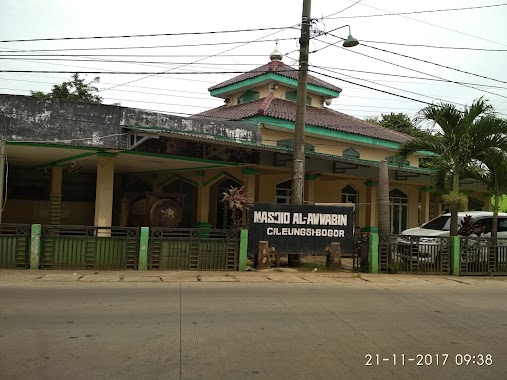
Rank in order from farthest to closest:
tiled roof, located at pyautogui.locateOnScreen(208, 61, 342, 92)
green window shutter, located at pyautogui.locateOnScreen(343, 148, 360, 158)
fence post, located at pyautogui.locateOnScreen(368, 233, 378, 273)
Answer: tiled roof, located at pyautogui.locateOnScreen(208, 61, 342, 92) → green window shutter, located at pyautogui.locateOnScreen(343, 148, 360, 158) → fence post, located at pyautogui.locateOnScreen(368, 233, 378, 273)

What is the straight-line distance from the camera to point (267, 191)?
21.6 meters

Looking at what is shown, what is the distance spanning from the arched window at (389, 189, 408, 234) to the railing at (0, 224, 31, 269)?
61.8 feet

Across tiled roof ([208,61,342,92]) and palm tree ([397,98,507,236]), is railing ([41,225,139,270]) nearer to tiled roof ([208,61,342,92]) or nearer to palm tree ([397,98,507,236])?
palm tree ([397,98,507,236])

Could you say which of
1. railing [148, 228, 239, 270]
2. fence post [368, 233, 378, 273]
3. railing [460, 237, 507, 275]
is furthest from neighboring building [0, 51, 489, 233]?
railing [460, 237, 507, 275]

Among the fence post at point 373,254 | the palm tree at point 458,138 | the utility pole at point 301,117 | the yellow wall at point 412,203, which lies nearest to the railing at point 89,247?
the utility pole at point 301,117

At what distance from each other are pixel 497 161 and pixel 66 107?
42.7ft

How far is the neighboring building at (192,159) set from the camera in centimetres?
1431

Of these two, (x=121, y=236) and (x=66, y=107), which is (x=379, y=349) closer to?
(x=121, y=236)

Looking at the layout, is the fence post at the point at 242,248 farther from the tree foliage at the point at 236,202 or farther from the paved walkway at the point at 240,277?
the tree foliage at the point at 236,202

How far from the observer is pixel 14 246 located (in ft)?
40.3

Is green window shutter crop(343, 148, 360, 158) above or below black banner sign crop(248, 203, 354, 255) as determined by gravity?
above

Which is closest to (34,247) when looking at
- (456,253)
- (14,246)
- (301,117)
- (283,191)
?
(14,246)

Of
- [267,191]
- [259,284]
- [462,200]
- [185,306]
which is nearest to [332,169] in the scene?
[267,191]

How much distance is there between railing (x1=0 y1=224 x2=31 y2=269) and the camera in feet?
40.1
